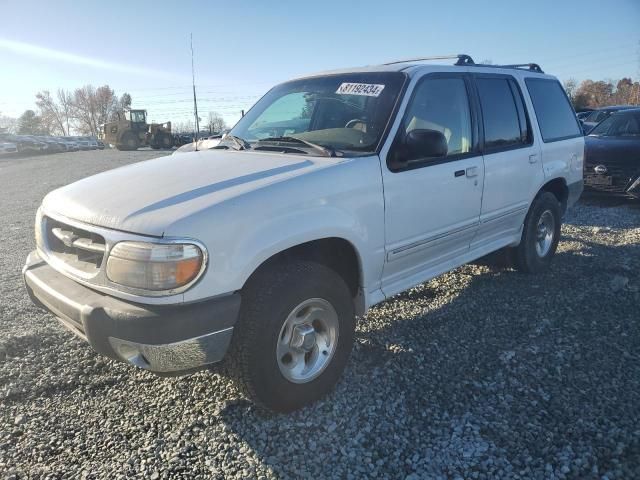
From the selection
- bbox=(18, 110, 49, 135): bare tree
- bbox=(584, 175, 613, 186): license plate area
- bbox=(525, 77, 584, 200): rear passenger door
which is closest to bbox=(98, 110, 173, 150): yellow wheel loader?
bbox=(584, 175, 613, 186): license plate area

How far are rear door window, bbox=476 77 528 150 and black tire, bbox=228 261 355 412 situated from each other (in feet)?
6.78

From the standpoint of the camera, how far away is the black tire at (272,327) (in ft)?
Answer: 7.92

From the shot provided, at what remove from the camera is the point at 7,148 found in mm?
35750

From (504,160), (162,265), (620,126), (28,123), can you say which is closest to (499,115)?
(504,160)

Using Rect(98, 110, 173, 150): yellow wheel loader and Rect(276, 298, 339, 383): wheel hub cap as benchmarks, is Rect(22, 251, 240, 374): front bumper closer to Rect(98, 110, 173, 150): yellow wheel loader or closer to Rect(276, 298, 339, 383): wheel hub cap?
Rect(276, 298, 339, 383): wheel hub cap

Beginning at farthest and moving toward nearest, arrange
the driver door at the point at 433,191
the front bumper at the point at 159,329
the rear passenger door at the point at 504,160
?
the rear passenger door at the point at 504,160, the driver door at the point at 433,191, the front bumper at the point at 159,329

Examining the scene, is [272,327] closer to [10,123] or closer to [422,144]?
[422,144]

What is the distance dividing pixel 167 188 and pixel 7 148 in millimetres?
40455

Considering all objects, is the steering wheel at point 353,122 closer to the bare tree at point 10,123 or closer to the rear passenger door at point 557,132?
the rear passenger door at point 557,132

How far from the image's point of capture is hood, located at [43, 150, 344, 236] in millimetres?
2322

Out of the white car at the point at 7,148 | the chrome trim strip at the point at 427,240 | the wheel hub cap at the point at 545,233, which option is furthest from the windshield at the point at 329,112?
the white car at the point at 7,148

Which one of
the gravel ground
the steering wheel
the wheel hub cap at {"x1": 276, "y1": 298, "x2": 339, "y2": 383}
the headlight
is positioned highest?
the steering wheel

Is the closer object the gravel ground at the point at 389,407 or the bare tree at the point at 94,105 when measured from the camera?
A: the gravel ground at the point at 389,407

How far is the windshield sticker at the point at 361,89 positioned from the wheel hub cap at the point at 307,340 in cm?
153
